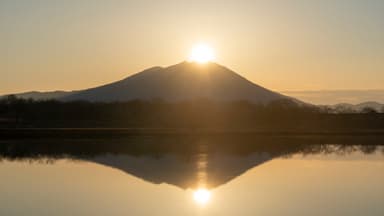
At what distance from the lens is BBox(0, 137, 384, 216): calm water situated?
37.2 ft

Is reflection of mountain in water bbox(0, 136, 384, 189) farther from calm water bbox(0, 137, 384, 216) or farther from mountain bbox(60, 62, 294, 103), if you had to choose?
mountain bbox(60, 62, 294, 103)

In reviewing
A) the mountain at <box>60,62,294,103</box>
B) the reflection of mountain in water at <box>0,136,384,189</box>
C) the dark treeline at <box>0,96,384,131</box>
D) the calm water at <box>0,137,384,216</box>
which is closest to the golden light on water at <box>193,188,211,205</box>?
the calm water at <box>0,137,384,216</box>

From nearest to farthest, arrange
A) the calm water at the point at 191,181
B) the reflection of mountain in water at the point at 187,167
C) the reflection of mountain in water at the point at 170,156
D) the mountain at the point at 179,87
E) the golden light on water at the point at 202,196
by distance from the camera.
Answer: the calm water at the point at 191,181
the golden light on water at the point at 202,196
the reflection of mountain in water at the point at 187,167
the reflection of mountain in water at the point at 170,156
the mountain at the point at 179,87

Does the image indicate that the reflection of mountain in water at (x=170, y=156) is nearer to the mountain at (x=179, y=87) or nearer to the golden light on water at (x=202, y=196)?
the golden light on water at (x=202, y=196)

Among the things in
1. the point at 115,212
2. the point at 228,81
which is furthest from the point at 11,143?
the point at 228,81

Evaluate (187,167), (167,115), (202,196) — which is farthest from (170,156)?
(167,115)

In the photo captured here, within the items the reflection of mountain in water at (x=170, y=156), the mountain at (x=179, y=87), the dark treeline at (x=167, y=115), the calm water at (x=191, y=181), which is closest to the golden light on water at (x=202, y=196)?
the calm water at (x=191, y=181)

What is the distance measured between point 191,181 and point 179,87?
5429 inches

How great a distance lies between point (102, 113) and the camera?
68.0m

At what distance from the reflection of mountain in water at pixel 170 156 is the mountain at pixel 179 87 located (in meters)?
111

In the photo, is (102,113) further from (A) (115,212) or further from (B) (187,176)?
(A) (115,212)

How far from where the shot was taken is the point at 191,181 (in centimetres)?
1505

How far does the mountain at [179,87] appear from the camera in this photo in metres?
145

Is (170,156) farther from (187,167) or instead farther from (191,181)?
Result: (191,181)
